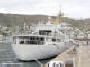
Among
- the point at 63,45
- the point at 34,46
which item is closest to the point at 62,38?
the point at 63,45

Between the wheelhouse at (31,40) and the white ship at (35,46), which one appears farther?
the wheelhouse at (31,40)

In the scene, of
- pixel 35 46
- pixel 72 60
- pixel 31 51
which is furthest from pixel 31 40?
pixel 72 60

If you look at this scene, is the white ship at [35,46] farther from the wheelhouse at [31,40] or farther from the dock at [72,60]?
the dock at [72,60]

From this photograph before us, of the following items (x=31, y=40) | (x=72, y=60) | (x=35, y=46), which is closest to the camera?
(x=72, y=60)

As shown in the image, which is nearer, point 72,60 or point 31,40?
point 72,60

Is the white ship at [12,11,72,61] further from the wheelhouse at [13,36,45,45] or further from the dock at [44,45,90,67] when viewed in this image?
the dock at [44,45,90,67]

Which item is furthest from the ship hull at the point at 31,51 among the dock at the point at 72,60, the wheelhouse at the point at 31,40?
the dock at the point at 72,60

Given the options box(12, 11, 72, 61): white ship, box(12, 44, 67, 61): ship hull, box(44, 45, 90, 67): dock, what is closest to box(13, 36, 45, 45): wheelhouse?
box(12, 11, 72, 61): white ship

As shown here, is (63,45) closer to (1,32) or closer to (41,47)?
(41,47)

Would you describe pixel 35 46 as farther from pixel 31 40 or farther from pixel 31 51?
pixel 31 40

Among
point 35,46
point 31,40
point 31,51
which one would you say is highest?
point 31,40

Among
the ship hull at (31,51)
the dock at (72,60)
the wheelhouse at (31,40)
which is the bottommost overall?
the ship hull at (31,51)

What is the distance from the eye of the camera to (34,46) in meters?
27.5

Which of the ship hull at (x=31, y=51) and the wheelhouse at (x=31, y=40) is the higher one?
the wheelhouse at (x=31, y=40)
